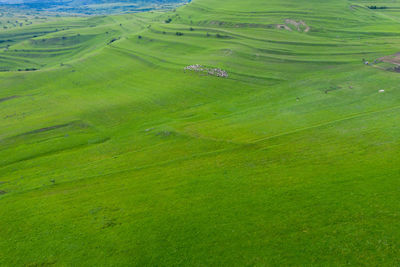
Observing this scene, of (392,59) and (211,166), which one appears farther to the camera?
(392,59)

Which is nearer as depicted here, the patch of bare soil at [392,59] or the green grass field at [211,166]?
the green grass field at [211,166]

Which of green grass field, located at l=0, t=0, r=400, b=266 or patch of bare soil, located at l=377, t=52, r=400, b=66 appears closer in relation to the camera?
green grass field, located at l=0, t=0, r=400, b=266

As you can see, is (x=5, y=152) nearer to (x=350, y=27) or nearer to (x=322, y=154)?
(x=322, y=154)

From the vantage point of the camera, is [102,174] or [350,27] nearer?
[102,174]

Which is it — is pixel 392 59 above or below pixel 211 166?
above

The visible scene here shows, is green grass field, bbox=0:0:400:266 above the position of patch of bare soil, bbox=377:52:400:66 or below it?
below

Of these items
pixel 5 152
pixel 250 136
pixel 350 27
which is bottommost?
pixel 5 152

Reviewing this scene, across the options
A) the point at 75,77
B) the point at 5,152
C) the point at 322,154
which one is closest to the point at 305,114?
the point at 322,154

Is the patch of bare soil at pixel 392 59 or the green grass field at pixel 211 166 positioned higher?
the patch of bare soil at pixel 392 59
